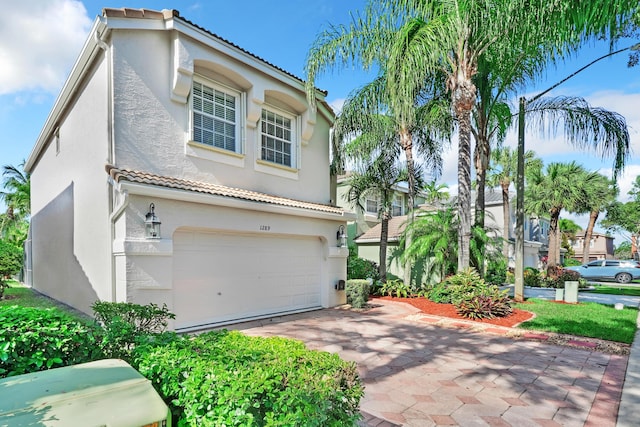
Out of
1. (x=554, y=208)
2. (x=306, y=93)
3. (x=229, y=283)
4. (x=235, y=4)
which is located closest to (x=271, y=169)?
(x=306, y=93)

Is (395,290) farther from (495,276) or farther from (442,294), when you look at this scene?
(495,276)

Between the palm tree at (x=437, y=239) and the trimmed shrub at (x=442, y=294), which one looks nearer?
the trimmed shrub at (x=442, y=294)

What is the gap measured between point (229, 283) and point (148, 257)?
2.45m

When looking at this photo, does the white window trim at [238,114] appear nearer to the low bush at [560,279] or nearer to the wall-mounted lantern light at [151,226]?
the wall-mounted lantern light at [151,226]

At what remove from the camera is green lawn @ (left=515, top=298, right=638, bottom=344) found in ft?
28.0

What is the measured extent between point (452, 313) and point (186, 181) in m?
8.87

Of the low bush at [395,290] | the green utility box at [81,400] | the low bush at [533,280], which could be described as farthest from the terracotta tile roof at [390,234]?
the green utility box at [81,400]

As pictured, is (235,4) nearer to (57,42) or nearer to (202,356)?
(57,42)

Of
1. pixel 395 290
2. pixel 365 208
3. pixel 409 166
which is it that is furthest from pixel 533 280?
pixel 409 166

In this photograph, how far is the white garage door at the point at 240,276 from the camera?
845 cm

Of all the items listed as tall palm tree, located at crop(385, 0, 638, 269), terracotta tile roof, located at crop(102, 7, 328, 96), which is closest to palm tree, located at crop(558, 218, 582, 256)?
tall palm tree, located at crop(385, 0, 638, 269)

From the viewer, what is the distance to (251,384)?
2.46 m

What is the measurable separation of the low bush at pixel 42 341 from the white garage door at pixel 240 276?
467 cm

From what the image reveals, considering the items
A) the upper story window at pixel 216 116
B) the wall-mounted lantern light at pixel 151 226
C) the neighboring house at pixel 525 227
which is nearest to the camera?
the wall-mounted lantern light at pixel 151 226
